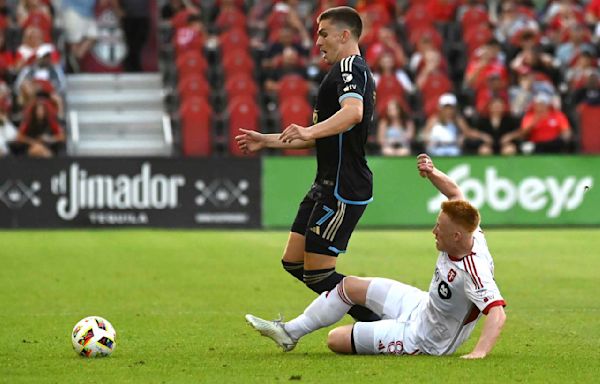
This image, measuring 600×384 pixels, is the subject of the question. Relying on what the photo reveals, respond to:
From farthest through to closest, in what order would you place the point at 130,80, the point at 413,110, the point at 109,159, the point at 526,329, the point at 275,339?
the point at 130,80
the point at 413,110
the point at 109,159
the point at 526,329
the point at 275,339

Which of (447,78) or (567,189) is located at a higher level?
(447,78)

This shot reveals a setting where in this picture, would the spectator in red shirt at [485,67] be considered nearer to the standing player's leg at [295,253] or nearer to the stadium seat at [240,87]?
the stadium seat at [240,87]

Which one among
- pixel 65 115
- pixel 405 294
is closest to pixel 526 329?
pixel 405 294

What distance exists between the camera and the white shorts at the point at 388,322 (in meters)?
9.02

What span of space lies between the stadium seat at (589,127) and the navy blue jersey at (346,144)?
1621 centimetres

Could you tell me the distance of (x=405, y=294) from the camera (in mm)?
9133

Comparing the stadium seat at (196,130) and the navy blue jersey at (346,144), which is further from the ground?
the navy blue jersey at (346,144)

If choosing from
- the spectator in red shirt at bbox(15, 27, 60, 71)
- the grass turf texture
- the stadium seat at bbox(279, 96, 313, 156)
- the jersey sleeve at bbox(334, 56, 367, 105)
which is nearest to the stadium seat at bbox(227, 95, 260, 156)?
the stadium seat at bbox(279, 96, 313, 156)

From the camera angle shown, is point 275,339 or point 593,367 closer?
point 593,367

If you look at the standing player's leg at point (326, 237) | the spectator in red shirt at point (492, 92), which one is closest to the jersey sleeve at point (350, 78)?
the standing player's leg at point (326, 237)

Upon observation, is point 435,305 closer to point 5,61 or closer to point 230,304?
point 230,304

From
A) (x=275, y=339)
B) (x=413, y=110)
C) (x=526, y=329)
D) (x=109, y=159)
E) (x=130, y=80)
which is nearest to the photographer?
(x=275, y=339)

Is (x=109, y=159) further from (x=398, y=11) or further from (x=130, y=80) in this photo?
(x=398, y=11)

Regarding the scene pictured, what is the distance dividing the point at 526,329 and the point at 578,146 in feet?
46.4
